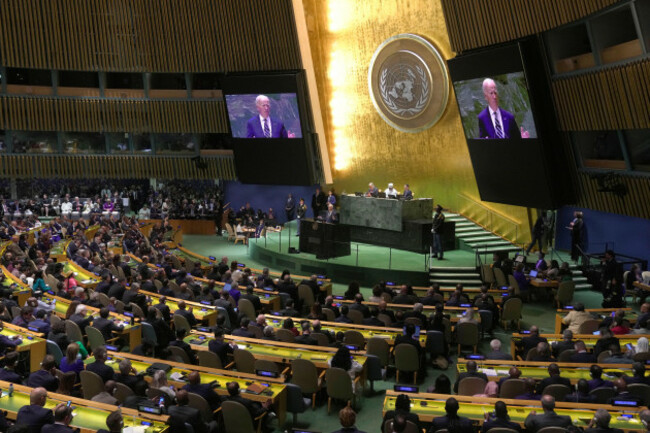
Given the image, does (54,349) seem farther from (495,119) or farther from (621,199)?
(621,199)

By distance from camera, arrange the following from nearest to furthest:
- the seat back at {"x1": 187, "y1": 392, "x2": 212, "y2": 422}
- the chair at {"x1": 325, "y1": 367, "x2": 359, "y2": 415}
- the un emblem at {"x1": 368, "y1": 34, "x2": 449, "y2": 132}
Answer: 1. the seat back at {"x1": 187, "y1": 392, "x2": 212, "y2": 422}
2. the chair at {"x1": 325, "y1": 367, "x2": 359, "y2": 415}
3. the un emblem at {"x1": 368, "y1": 34, "x2": 449, "y2": 132}

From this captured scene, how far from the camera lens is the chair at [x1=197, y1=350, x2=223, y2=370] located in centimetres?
927

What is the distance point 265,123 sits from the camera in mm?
24781

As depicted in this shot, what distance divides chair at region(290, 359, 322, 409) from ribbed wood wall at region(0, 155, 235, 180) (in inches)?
781

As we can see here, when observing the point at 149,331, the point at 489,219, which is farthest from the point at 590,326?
the point at 489,219

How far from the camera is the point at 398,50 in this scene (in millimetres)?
21891

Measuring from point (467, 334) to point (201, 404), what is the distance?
547 cm

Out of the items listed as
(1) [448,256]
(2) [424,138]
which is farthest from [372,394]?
(2) [424,138]

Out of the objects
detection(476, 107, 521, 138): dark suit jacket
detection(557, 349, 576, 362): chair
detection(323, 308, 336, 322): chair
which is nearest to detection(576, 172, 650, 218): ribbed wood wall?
detection(476, 107, 521, 138): dark suit jacket

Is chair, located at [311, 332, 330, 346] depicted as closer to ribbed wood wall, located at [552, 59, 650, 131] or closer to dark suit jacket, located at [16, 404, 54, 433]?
dark suit jacket, located at [16, 404, 54, 433]

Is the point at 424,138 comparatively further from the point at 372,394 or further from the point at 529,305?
the point at 372,394

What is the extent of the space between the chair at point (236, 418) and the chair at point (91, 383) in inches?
69.2

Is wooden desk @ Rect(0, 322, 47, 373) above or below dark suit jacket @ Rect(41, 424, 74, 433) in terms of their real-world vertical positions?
above

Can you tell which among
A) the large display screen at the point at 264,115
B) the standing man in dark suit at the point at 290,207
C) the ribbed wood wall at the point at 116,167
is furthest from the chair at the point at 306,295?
the ribbed wood wall at the point at 116,167
